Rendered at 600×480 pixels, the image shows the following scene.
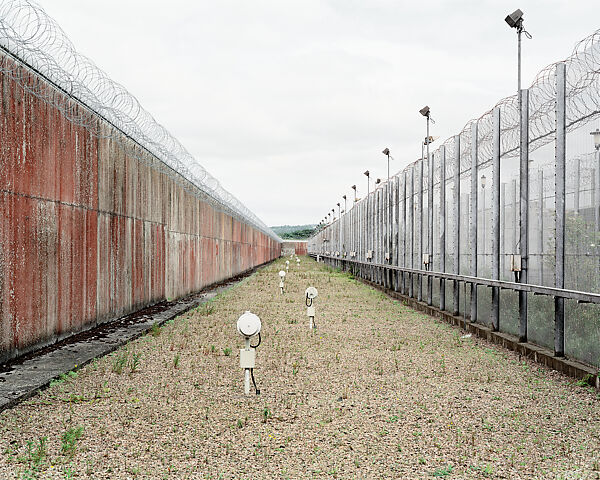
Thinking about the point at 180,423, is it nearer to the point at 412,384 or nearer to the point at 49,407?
the point at 49,407

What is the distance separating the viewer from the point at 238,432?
497 centimetres

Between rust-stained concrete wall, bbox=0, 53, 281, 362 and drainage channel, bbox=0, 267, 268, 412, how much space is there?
0.21m

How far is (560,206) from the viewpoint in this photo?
776 cm

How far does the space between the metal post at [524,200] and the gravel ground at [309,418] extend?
64 cm

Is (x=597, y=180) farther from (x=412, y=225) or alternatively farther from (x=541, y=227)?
(x=412, y=225)

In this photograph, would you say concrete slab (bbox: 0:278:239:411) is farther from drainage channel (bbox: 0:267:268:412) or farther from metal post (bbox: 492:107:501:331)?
metal post (bbox: 492:107:501:331)

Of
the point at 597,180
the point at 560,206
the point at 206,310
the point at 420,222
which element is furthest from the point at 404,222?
the point at 597,180

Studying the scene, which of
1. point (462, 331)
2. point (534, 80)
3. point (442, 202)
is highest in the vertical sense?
point (534, 80)

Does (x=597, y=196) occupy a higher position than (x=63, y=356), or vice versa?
(x=597, y=196)

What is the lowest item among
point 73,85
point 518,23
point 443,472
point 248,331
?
point 443,472

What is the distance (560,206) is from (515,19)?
4065mm

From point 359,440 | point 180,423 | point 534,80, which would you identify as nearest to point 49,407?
point 180,423

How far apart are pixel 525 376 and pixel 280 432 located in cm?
356

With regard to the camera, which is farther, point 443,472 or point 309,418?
point 309,418
